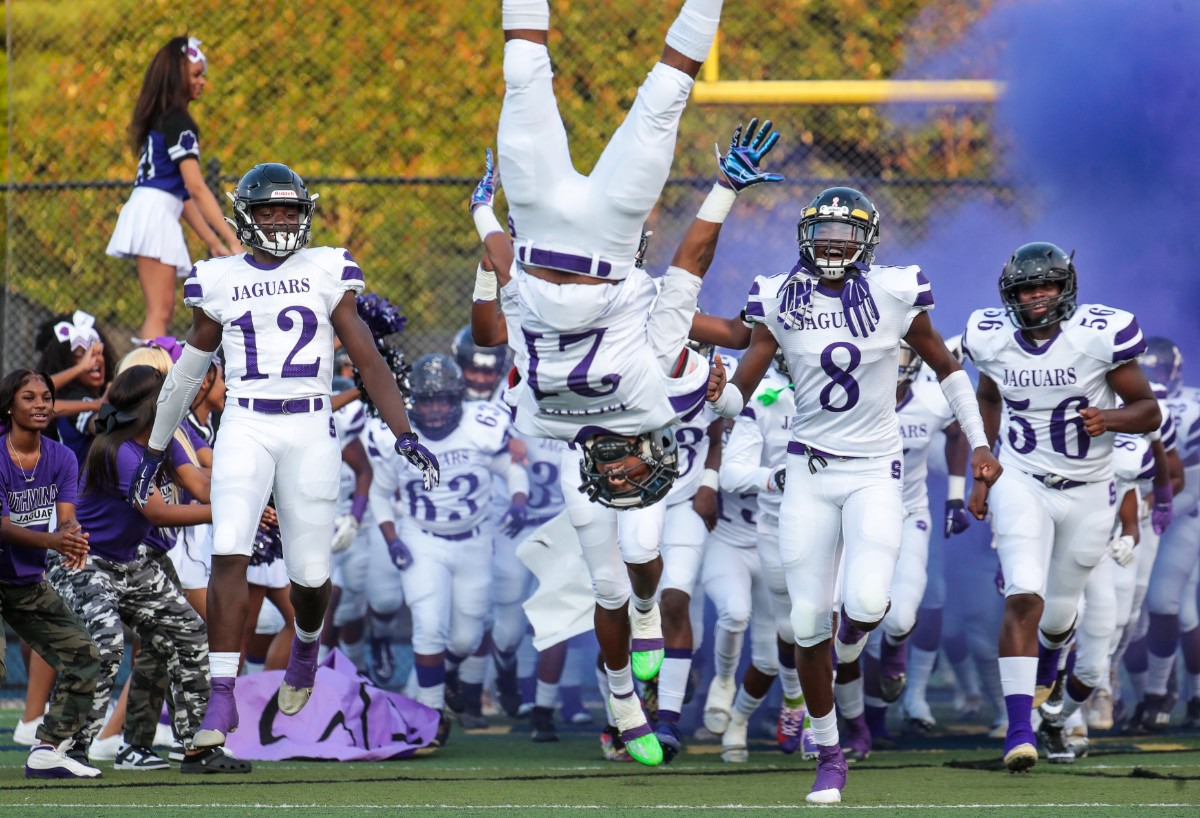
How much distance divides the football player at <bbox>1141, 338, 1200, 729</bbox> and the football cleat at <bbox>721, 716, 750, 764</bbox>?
2.54 m

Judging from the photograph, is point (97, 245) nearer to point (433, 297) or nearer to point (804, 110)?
point (433, 297)

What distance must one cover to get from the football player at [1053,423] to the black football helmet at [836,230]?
1153 mm

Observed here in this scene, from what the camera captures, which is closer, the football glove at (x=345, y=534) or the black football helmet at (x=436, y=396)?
the football glove at (x=345, y=534)

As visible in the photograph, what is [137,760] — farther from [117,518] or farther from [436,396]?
[436,396]

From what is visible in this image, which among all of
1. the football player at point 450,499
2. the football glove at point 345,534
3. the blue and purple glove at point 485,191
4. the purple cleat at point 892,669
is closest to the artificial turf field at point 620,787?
the purple cleat at point 892,669

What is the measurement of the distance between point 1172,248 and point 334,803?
6.90 meters

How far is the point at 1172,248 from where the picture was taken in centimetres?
1056

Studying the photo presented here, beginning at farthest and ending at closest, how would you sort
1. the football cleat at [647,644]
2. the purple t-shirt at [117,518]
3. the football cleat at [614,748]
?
the football cleat at [614,748] → the football cleat at [647,644] → the purple t-shirt at [117,518]

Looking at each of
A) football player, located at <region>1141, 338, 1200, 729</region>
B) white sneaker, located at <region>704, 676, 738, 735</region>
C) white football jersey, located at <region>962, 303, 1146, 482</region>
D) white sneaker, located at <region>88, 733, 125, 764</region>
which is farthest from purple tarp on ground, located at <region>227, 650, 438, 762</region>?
football player, located at <region>1141, 338, 1200, 729</region>

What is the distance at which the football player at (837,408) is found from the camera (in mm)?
6207

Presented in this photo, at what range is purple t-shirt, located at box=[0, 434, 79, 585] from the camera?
6270 millimetres

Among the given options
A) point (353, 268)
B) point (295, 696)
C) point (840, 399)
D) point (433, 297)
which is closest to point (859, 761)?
point (840, 399)

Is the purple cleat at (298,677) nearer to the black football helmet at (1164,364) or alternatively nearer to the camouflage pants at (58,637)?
the camouflage pants at (58,637)

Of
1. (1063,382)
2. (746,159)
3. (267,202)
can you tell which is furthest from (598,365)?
(1063,382)
